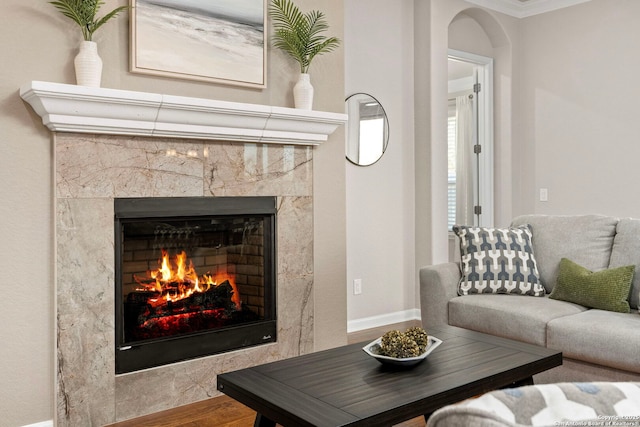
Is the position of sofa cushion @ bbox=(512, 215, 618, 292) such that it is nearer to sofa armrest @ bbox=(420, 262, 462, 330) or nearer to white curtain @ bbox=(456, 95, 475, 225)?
sofa armrest @ bbox=(420, 262, 462, 330)

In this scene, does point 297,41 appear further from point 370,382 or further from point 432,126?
point 370,382

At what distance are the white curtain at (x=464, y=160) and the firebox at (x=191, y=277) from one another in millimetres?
3315

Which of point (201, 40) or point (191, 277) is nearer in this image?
point (201, 40)

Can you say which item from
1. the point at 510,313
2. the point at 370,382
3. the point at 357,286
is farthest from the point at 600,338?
the point at 357,286

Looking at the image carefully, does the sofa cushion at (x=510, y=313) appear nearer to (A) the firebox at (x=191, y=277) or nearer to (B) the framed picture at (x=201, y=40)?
(A) the firebox at (x=191, y=277)

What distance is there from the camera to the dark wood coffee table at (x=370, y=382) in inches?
69.0

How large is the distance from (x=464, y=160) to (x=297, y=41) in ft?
11.1

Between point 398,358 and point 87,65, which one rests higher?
point 87,65

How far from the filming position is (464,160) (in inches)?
248

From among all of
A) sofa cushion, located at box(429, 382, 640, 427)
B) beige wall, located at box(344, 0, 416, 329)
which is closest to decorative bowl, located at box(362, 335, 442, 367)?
sofa cushion, located at box(429, 382, 640, 427)

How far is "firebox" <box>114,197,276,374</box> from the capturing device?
9.77 ft

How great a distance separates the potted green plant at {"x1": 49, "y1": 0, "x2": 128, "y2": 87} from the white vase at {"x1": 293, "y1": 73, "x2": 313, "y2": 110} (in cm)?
112

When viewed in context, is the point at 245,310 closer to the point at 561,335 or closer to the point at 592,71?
the point at 561,335

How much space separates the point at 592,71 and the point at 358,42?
2.19 metres
